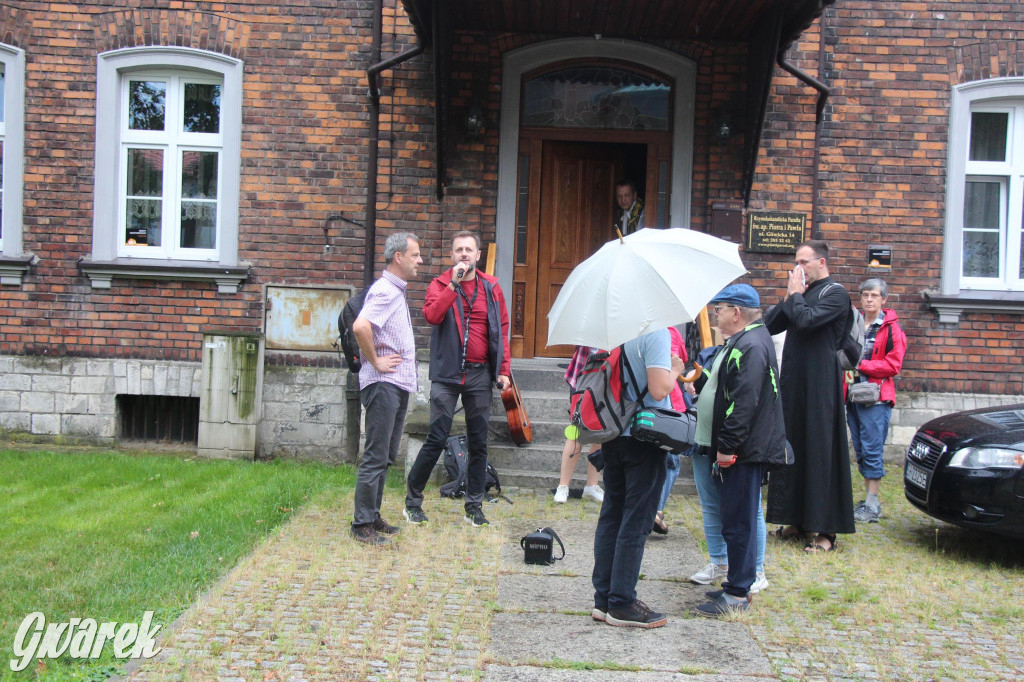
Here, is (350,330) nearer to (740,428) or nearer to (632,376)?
(632,376)

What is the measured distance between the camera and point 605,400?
4.26 m

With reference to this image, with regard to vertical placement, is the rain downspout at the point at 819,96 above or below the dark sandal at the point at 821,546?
above

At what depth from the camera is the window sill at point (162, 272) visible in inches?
357

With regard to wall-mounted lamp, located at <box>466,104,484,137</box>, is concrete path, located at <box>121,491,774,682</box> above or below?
below

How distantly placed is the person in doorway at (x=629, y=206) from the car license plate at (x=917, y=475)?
3.64 metres

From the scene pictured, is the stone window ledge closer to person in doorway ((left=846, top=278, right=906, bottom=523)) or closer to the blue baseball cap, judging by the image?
person in doorway ((left=846, top=278, right=906, bottom=523))

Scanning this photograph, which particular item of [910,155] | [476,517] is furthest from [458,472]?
[910,155]

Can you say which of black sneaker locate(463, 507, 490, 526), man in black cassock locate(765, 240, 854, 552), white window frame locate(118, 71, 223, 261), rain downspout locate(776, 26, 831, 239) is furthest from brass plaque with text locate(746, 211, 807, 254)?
white window frame locate(118, 71, 223, 261)

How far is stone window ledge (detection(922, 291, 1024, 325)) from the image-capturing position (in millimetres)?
8969

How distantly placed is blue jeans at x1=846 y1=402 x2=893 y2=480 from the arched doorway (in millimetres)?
2913

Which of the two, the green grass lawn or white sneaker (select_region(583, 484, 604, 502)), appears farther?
white sneaker (select_region(583, 484, 604, 502))

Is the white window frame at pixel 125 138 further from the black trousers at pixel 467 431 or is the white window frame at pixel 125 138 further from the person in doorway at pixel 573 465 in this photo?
the person in doorway at pixel 573 465

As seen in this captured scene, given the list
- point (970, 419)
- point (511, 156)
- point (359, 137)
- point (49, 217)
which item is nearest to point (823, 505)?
point (970, 419)

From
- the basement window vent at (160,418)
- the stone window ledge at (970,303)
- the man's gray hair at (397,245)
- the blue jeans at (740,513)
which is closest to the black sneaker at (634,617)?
the blue jeans at (740,513)
